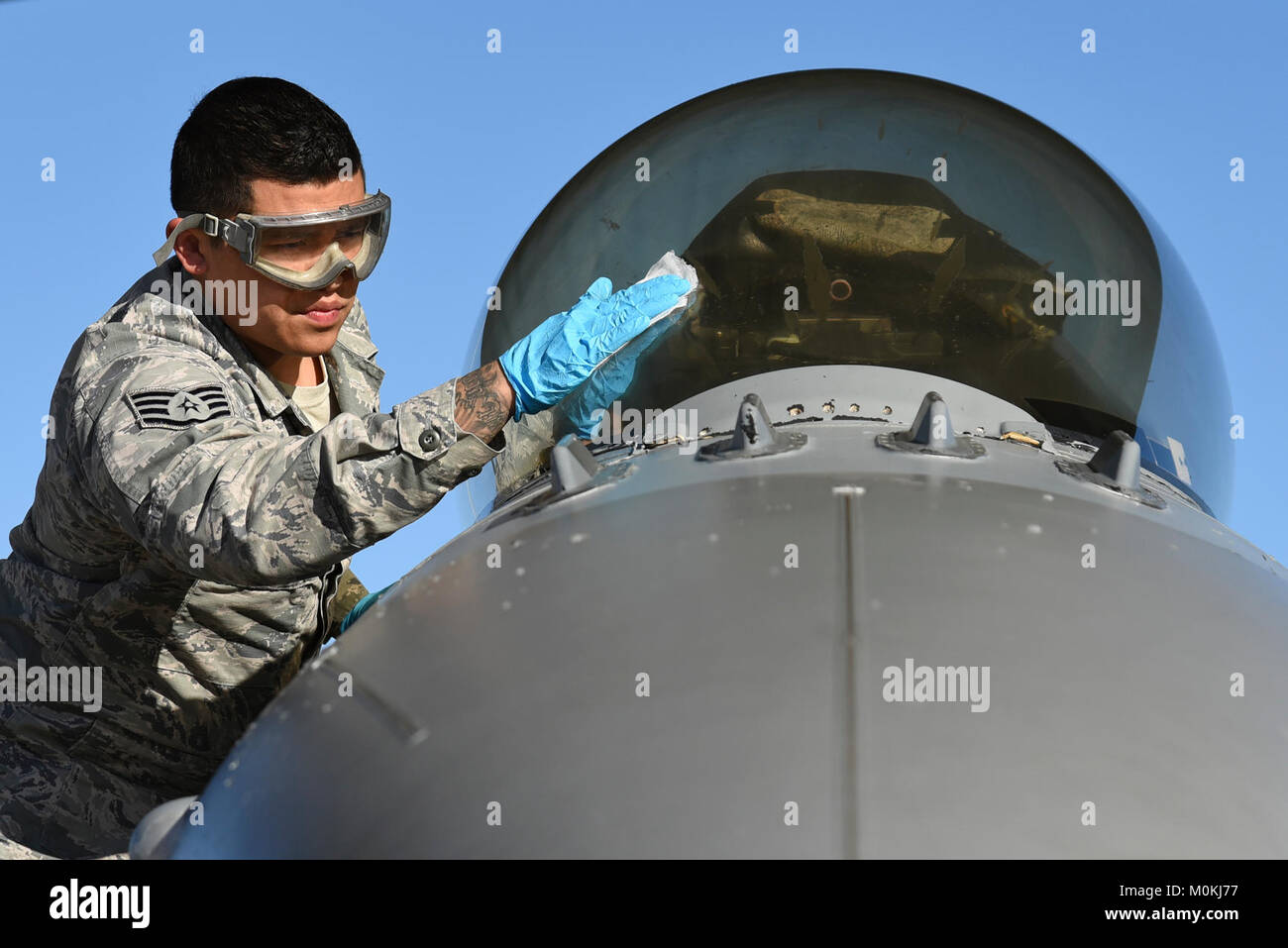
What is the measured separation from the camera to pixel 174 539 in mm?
2883

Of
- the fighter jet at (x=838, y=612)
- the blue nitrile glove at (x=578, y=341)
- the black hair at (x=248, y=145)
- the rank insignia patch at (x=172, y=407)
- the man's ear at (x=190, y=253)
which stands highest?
the black hair at (x=248, y=145)

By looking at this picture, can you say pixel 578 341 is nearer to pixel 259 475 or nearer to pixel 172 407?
pixel 259 475

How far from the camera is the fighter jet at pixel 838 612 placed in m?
1.61

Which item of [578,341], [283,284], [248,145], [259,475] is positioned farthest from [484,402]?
[248,145]

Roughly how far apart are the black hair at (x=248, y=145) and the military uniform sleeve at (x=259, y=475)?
0.57 metres

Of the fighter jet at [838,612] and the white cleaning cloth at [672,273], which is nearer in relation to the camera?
the fighter jet at [838,612]

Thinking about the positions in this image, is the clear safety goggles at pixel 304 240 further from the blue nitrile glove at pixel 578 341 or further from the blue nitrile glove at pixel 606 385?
the blue nitrile glove at pixel 606 385

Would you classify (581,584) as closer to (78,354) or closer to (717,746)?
(717,746)

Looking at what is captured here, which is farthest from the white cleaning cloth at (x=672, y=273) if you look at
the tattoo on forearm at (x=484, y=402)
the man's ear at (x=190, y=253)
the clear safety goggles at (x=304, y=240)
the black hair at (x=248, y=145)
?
the man's ear at (x=190, y=253)

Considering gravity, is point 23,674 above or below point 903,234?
below

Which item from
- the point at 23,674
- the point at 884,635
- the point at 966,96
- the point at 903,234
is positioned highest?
the point at 966,96
